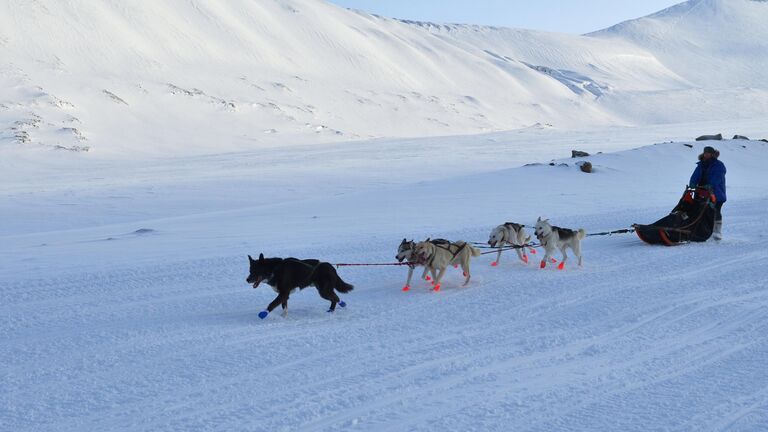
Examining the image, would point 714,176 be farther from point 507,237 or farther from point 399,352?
point 399,352

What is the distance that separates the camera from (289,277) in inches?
242

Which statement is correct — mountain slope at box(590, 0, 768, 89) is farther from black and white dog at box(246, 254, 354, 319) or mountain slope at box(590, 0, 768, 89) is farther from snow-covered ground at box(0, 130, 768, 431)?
black and white dog at box(246, 254, 354, 319)

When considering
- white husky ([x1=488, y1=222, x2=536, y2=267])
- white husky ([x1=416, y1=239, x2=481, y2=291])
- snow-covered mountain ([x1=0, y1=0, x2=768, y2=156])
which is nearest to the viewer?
white husky ([x1=416, y1=239, x2=481, y2=291])

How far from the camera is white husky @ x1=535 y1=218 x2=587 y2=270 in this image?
26.5 ft

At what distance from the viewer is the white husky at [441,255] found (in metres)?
7.14

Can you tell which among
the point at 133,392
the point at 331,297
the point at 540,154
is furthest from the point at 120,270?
the point at 540,154

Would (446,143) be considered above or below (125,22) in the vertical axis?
below

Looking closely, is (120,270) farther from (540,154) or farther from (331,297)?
(540,154)

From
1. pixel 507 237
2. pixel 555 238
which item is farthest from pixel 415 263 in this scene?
pixel 555 238

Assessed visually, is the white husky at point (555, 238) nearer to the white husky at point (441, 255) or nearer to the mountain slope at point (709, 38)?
the white husky at point (441, 255)

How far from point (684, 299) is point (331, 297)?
3096 mm

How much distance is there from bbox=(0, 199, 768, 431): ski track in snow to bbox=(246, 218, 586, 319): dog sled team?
193 millimetres

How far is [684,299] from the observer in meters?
6.53

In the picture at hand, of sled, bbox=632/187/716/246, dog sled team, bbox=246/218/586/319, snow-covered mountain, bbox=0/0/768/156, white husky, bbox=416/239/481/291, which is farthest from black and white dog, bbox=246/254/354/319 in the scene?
snow-covered mountain, bbox=0/0/768/156
